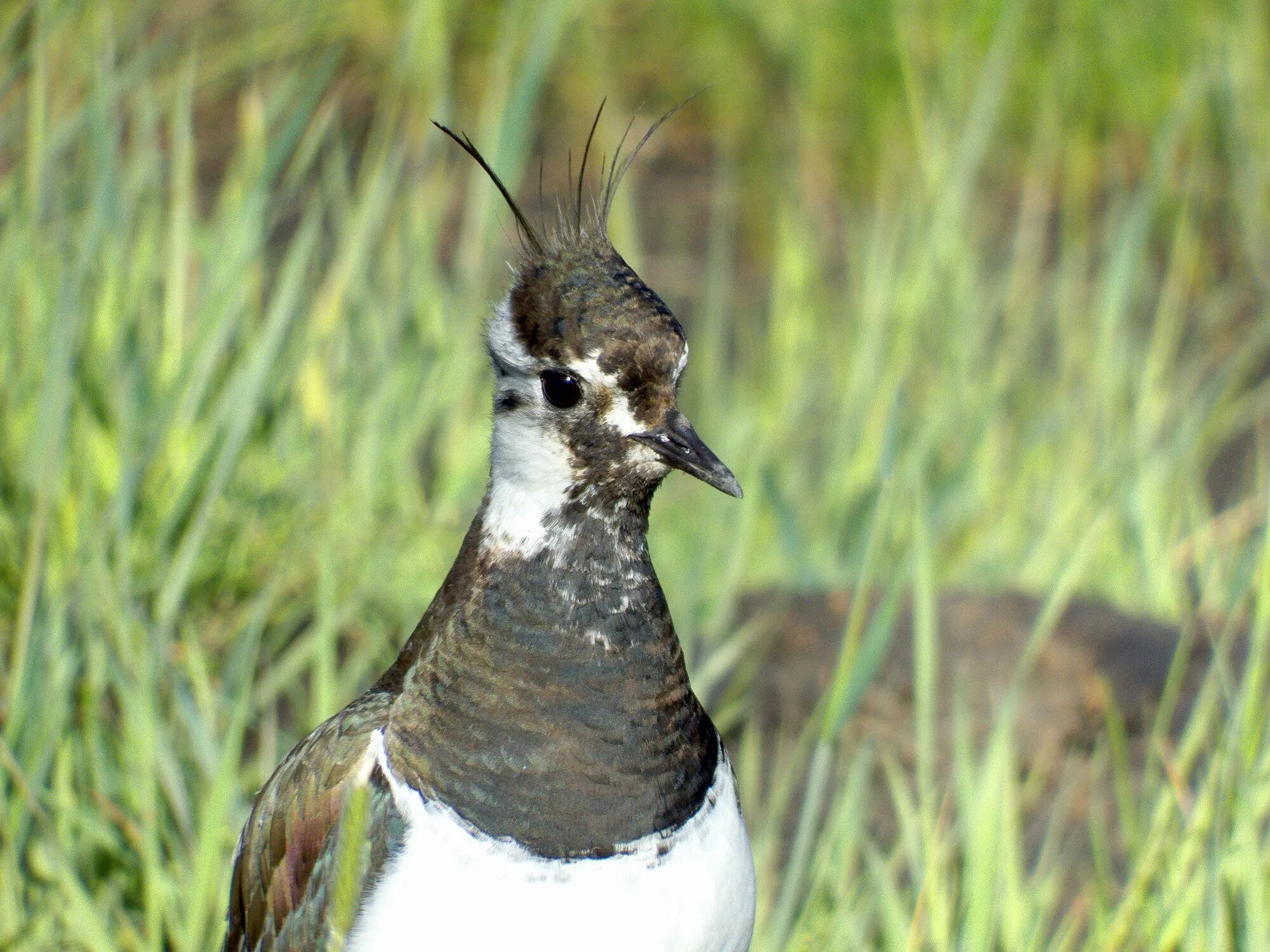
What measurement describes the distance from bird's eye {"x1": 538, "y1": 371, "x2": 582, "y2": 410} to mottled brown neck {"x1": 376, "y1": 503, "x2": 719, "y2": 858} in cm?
11

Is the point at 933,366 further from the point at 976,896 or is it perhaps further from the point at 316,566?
the point at 976,896

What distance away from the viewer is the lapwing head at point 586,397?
5.38ft

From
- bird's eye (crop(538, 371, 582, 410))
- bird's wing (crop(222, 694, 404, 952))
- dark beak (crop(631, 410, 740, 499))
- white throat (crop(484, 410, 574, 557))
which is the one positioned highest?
bird's eye (crop(538, 371, 582, 410))

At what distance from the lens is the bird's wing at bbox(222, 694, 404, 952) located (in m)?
1.64

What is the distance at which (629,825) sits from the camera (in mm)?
1630

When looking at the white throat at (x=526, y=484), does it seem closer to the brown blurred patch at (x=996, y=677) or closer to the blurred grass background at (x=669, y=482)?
the blurred grass background at (x=669, y=482)

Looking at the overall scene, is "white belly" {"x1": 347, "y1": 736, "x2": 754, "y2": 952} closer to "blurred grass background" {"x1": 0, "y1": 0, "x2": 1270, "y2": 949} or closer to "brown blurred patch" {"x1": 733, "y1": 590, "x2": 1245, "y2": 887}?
"blurred grass background" {"x1": 0, "y1": 0, "x2": 1270, "y2": 949}

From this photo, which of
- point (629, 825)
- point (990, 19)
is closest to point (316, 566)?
point (629, 825)

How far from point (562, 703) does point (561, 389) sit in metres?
0.33

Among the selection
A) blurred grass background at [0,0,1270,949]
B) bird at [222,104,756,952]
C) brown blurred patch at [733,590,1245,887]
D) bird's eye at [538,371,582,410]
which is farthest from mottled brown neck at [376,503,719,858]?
brown blurred patch at [733,590,1245,887]

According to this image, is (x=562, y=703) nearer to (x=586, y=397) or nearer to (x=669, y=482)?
(x=586, y=397)

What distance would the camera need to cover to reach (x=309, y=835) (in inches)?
66.9

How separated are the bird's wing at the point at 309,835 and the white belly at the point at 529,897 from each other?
3 centimetres

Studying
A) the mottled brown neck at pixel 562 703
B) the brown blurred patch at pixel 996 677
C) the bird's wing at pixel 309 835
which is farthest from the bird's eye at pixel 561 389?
the brown blurred patch at pixel 996 677
